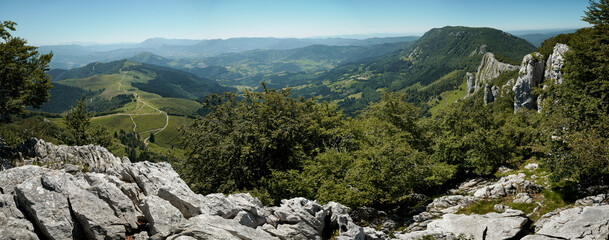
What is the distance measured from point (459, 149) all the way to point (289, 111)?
22770 mm

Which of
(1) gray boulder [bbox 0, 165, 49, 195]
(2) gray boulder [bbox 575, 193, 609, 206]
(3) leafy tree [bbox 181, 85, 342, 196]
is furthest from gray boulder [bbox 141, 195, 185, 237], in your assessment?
(2) gray boulder [bbox 575, 193, 609, 206]

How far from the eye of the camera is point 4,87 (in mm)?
25594

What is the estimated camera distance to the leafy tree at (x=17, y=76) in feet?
82.0

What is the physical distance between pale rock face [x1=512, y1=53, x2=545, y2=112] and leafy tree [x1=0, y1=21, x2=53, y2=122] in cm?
12745

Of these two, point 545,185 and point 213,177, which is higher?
point 545,185

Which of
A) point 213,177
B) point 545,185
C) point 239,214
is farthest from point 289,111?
point 545,185

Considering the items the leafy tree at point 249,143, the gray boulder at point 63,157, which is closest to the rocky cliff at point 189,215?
the leafy tree at point 249,143

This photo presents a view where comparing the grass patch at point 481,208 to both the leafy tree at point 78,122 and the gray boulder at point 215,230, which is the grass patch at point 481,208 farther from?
the leafy tree at point 78,122

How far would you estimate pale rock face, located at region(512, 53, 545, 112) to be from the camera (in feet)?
307

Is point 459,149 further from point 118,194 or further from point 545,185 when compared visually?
point 118,194

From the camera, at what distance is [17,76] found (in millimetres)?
25828

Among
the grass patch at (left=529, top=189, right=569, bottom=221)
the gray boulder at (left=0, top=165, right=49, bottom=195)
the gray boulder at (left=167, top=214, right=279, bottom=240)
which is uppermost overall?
the gray boulder at (left=0, top=165, right=49, bottom=195)

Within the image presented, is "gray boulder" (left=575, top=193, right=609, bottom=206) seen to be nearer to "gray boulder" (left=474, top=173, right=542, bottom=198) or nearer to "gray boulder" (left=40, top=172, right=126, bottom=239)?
"gray boulder" (left=474, top=173, right=542, bottom=198)

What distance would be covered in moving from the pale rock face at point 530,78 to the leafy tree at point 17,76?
418ft
